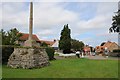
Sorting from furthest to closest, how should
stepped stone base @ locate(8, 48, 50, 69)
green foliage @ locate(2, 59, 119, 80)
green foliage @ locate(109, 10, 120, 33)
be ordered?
green foliage @ locate(109, 10, 120, 33) < stepped stone base @ locate(8, 48, 50, 69) < green foliage @ locate(2, 59, 119, 80)

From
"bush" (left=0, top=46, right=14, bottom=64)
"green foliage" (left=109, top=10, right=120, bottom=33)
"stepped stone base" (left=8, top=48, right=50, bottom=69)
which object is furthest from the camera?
"green foliage" (left=109, top=10, right=120, bottom=33)

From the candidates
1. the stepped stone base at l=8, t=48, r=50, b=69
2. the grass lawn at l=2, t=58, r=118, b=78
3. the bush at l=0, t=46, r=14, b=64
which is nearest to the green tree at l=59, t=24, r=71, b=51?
the bush at l=0, t=46, r=14, b=64

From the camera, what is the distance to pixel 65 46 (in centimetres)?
5844

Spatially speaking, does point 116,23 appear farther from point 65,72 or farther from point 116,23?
point 65,72

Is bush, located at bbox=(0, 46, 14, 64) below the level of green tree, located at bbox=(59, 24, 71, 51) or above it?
below

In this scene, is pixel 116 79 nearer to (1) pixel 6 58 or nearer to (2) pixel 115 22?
(1) pixel 6 58

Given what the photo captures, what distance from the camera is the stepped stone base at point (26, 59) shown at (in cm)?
2248

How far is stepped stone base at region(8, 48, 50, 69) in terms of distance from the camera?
2248cm

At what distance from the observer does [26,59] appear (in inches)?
894

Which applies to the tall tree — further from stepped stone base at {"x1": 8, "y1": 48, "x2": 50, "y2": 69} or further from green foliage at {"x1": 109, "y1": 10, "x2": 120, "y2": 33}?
stepped stone base at {"x1": 8, "y1": 48, "x2": 50, "y2": 69}

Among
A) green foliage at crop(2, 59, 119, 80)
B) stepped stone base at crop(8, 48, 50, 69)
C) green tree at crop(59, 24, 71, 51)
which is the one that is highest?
green tree at crop(59, 24, 71, 51)

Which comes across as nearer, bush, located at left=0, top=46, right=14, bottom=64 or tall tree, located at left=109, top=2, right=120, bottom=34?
bush, located at left=0, top=46, right=14, bottom=64

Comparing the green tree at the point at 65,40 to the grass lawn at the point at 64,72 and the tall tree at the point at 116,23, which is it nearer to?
the tall tree at the point at 116,23

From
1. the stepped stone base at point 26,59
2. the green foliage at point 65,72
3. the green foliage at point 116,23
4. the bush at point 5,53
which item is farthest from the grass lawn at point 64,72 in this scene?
the green foliage at point 116,23
